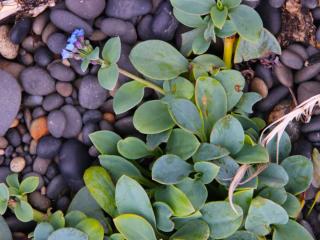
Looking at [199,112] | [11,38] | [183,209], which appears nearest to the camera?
[183,209]

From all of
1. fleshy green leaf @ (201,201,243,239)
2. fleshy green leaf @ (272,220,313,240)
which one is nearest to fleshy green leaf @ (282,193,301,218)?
fleshy green leaf @ (272,220,313,240)

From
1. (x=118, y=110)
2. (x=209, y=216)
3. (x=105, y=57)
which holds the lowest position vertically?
(x=209, y=216)

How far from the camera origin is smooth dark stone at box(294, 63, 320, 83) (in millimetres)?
1471

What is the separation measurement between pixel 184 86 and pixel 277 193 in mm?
392

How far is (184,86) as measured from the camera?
55.3 inches

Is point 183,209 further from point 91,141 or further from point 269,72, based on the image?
point 269,72

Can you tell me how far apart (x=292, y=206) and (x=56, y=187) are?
0.70 meters

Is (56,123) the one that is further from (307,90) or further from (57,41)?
(307,90)

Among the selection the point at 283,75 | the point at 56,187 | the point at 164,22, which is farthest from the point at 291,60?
the point at 56,187

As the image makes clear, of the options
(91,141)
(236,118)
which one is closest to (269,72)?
(236,118)

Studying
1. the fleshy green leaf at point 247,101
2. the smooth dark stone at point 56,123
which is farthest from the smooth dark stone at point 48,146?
the fleshy green leaf at point 247,101

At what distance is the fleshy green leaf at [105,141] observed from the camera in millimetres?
1406

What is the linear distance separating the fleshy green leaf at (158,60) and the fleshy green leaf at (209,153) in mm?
229

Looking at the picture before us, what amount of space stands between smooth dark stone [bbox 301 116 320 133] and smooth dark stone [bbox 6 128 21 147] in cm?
87
